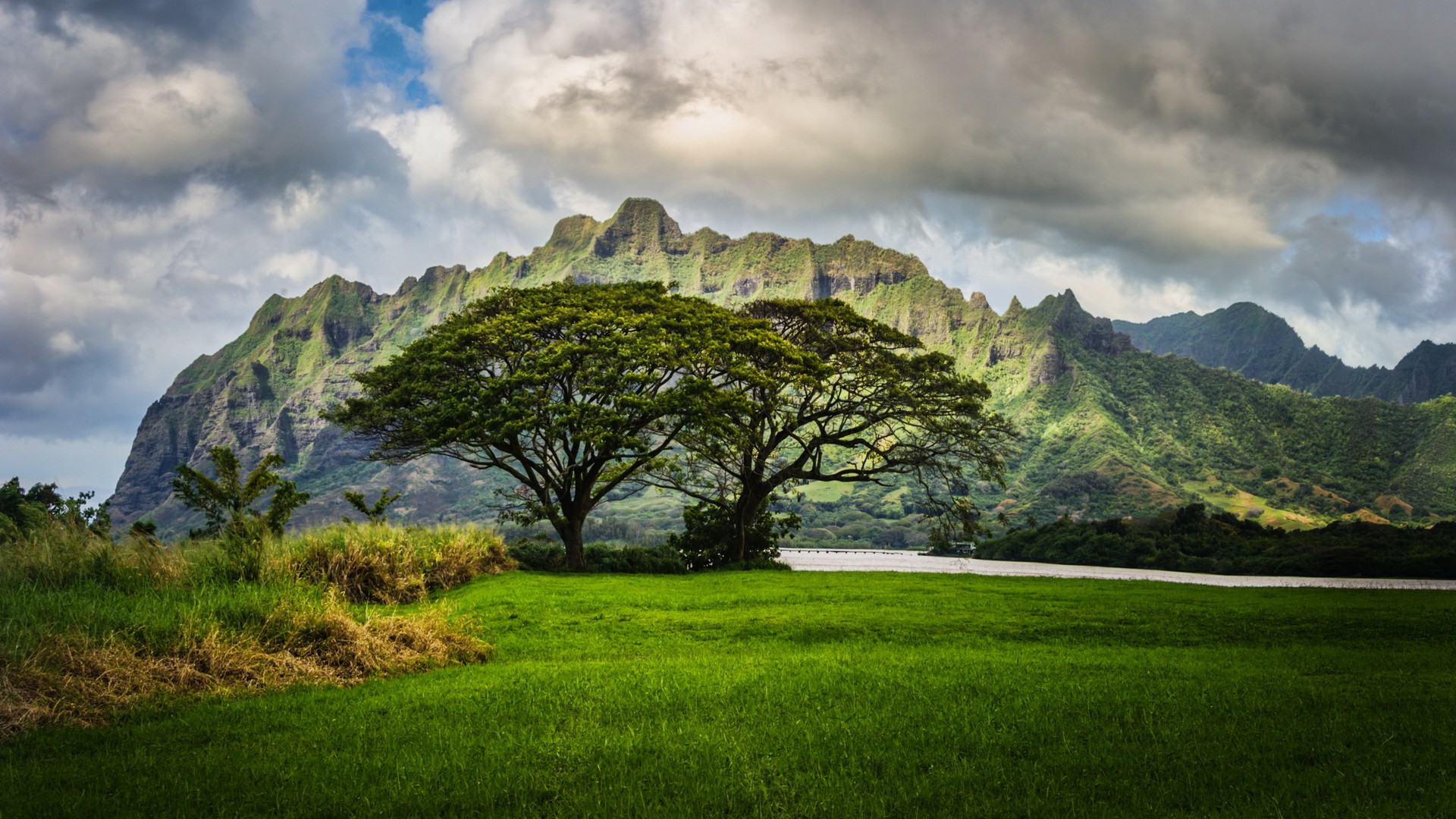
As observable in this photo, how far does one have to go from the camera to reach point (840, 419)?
33750mm

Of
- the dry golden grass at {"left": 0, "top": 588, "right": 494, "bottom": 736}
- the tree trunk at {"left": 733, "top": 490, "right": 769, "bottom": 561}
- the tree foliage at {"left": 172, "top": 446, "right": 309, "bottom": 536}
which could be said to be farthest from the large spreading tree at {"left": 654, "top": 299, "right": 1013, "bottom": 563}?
the dry golden grass at {"left": 0, "top": 588, "right": 494, "bottom": 736}

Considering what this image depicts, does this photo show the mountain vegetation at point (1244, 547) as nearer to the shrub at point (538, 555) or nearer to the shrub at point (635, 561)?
the shrub at point (635, 561)

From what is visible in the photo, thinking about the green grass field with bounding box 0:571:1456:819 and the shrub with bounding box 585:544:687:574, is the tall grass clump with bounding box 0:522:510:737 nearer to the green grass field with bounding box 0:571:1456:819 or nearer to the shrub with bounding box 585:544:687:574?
the green grass field with bounding box 0:571:1456:819

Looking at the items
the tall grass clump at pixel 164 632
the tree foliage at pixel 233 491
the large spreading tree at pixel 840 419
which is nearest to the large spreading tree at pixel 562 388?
the large spreading tree at pixel 840 419

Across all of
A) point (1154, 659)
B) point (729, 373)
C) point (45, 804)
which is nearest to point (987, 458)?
point (729, 373)

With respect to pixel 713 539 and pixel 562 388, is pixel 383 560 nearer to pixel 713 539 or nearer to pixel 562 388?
pixel 562 388

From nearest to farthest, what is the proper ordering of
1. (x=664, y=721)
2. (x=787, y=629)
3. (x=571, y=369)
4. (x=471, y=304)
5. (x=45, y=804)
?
(x=45, y=804) < (x=664, y=721) < (x=787, y=629) < (x=571, y=369) < (x=471, y=304)

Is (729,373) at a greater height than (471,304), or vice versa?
(471,304)

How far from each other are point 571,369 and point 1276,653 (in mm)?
22843

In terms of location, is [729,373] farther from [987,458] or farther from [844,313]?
[987,458]

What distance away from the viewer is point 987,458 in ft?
104

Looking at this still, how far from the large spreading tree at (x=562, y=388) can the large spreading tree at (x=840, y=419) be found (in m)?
1.69

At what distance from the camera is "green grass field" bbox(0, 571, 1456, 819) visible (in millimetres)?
5145

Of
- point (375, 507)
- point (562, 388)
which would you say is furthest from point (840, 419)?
point (375, 507)
